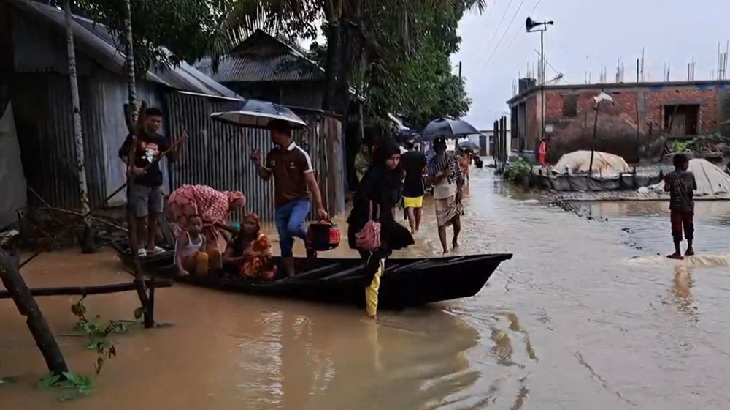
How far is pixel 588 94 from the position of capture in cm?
3441

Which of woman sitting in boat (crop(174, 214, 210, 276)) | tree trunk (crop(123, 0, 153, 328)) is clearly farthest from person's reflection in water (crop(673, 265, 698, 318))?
tree trunk (crop(123, 0, 153, 328))

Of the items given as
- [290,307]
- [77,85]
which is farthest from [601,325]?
[77,85]

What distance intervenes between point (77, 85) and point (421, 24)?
930cm

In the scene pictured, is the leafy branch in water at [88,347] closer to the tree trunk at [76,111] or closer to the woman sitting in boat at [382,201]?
the woman sitting in boat at [382,201]

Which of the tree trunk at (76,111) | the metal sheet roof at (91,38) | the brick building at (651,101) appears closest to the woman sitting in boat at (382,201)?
the tree trunk at (76,111)

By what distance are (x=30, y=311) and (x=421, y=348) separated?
2.67 metres

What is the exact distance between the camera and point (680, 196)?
32.4ft

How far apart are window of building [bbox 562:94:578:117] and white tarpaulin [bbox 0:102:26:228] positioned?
92.4 ft

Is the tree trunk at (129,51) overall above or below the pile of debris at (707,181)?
above

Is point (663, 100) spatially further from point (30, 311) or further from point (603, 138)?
point (30, 311)

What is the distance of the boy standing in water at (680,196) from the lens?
984 centimetres

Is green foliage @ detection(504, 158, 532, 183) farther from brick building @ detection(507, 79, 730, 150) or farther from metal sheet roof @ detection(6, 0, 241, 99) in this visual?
metal sheet roof @ detection(6, 0, 241, 99)

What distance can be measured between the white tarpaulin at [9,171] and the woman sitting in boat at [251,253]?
3721mm

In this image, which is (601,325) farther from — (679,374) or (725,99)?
(725,99)
